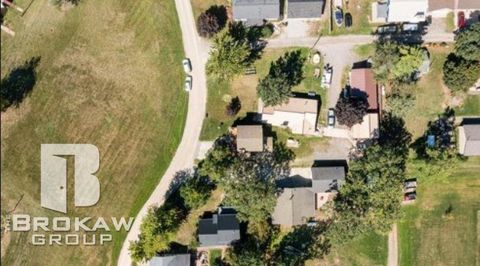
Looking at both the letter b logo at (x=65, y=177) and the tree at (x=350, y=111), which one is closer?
the tree at (x=350, y=111)

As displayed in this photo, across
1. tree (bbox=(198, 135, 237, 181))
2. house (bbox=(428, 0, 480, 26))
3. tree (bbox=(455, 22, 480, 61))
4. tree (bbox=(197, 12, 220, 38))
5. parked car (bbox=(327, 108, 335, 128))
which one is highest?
house (bbox=(428, 0, 480, 26))

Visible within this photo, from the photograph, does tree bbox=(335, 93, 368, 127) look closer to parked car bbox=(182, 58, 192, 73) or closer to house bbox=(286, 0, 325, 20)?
house bbox=(286, 0, 325, 20)

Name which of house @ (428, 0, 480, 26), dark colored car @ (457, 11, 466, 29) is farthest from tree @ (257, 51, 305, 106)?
dark colored car @ (457, 11, 466, 29)

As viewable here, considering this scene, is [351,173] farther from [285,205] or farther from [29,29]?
[29,29]

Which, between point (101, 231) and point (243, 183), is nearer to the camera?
point (243, 183)

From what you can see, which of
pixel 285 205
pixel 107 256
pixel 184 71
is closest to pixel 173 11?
pixel 184 71

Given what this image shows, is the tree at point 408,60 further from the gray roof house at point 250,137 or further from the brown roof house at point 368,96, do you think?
the gray roof house at point 250,137

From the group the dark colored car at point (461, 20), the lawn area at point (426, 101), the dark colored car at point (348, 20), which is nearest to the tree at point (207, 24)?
the dark colored car at point (348, 20)
